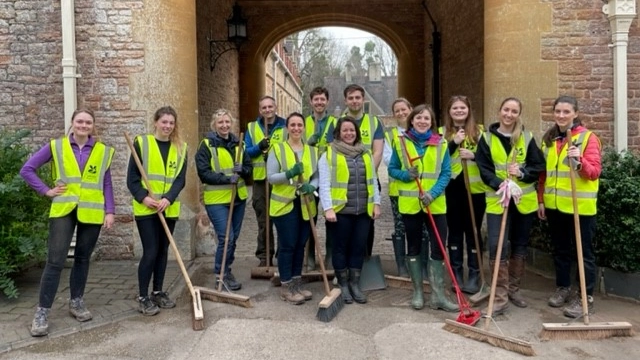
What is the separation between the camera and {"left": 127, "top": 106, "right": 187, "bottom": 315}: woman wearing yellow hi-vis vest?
15.4 feet

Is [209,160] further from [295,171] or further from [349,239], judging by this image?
[349,239]

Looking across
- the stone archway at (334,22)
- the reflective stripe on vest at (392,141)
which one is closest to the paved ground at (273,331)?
the reflective stripe on vest at (392,141)

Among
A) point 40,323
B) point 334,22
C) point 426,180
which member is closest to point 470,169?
point 426,180

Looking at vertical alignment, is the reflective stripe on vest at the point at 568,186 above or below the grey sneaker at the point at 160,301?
above

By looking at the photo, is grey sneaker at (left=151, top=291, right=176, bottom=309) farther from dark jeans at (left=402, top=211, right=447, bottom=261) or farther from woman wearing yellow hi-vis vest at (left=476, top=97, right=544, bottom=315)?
woman wearing yellow hi-vis vest at (left=476, top=97, right=544, bottom=315)

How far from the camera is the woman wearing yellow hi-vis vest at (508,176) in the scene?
187 inches

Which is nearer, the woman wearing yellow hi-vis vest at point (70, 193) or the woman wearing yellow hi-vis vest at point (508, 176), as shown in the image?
the woman wearing yellow hi-vis vest at point (70, 193)

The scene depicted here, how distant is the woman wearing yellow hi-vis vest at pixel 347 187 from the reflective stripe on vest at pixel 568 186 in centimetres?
154

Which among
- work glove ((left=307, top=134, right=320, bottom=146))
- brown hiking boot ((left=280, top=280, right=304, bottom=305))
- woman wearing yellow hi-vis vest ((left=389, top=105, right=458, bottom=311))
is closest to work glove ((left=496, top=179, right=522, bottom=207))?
woman wearing yellow hi-vis vest ((left=389, top=105, right=458, bottom=311))

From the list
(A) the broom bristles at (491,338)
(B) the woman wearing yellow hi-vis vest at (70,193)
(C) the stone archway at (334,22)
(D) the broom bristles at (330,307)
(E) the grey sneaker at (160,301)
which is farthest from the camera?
(C) the stone archway at (334,22)

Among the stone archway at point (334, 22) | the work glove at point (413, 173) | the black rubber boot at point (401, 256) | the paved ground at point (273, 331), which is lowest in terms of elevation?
the paved ground at point (273, 331)

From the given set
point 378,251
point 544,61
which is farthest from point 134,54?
point 544,61

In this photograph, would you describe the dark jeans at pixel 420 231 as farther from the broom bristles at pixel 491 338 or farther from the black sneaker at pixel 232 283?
the black sneaker at pixel 232 283

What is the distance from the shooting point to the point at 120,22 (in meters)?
6.59
